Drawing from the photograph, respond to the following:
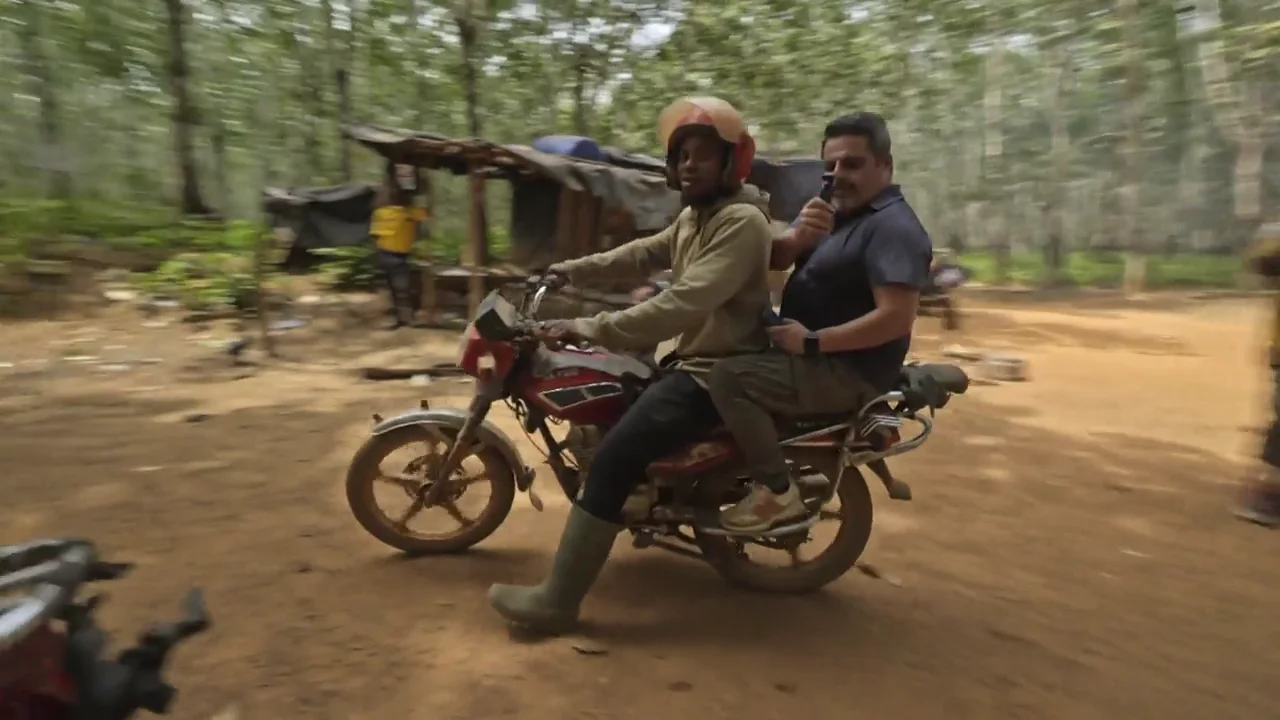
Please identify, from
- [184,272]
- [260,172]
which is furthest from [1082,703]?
[260,172]

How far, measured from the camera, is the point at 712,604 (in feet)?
11.1

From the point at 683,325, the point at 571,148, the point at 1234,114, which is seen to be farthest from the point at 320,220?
the point at 1234,114

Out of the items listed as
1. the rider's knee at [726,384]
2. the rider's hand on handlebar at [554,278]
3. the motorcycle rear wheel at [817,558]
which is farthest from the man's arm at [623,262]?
the motorcycle rear wheel at [817,558]

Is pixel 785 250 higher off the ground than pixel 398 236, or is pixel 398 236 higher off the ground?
pixel 398 236

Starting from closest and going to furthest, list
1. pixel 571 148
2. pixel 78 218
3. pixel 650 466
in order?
pixel 650 466, pixel 571 148, pixel 78 218

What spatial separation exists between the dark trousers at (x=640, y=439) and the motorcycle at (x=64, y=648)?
1.46 m

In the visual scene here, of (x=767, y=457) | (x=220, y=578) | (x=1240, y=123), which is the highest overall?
(x=1240, y=123)

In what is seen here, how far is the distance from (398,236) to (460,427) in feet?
25.0

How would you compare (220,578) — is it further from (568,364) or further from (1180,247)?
(1180,247)

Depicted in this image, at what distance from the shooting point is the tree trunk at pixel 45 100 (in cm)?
1794

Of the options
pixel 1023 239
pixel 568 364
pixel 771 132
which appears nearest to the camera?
pixel 568 364

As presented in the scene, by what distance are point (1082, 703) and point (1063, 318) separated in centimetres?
1440

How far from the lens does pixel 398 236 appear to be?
415 inches

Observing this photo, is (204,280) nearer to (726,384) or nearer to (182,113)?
(182,113)
